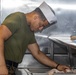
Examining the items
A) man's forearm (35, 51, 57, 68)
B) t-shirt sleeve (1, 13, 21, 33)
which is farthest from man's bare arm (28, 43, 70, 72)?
t-shirt sleeve (1, 13, 21, 33)

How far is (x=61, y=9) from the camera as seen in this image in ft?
6.15

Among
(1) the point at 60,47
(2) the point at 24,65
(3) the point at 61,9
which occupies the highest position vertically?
(3) the point at 61,9

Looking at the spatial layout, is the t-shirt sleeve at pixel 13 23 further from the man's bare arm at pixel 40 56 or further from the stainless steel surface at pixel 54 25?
the stainless steel surface at pixel 54 25

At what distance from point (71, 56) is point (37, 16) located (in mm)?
576

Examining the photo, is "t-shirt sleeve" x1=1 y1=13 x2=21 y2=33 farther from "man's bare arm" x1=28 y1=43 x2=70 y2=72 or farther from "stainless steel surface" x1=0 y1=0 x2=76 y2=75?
"stainless steel surface" x1=0 y1=0 x2=76 y2=75

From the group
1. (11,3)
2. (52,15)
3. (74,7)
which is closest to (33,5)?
(11,3)

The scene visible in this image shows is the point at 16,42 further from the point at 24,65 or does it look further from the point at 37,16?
the point at 24,65

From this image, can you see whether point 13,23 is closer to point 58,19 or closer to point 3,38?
point 3,38

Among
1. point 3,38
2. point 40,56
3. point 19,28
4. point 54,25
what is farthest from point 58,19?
point 3,38

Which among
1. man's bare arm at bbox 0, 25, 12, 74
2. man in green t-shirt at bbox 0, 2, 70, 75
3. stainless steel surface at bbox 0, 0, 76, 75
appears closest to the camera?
man's bare arm at bbox 0, 25, 12, 74

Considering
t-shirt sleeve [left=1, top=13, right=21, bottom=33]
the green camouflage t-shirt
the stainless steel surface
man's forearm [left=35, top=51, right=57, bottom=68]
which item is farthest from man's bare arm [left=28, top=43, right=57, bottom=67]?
t-shirt sleeve [left=1, top=13, right=21, bottom=33]

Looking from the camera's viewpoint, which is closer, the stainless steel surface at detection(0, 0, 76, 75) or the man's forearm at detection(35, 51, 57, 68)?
the man's forearm at detection(35, 51, 57, 68)

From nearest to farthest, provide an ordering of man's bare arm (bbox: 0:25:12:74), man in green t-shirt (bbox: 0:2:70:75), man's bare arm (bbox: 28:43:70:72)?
man's bare arm (bbox: 0:25:12:74) → man in green t-shirt (bbox: 0:2:70:75) → man's bare arm (bbox: 28:43:70:72)

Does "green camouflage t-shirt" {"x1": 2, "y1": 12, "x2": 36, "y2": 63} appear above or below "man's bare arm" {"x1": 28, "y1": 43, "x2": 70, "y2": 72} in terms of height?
above
